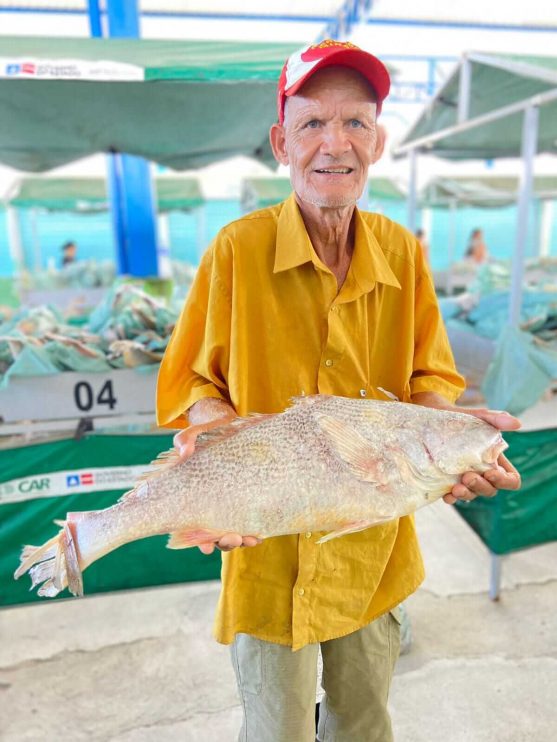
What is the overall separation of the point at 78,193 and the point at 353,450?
11842 millimetres

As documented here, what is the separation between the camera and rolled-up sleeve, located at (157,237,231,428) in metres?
1.38

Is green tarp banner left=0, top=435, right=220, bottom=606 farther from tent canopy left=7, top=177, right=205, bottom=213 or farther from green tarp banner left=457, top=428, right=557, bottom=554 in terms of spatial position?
tent canopy left=7, top=177, right=205, bottom=213

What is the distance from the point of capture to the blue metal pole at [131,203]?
678 centimetres

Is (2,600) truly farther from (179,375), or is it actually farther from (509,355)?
(509,355)

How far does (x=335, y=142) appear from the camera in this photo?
1.23 m

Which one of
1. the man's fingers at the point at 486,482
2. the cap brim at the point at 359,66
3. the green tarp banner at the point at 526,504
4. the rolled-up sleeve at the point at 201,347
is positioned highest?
the cap brim at the point at 359,66

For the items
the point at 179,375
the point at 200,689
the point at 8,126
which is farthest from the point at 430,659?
the point at 8,126

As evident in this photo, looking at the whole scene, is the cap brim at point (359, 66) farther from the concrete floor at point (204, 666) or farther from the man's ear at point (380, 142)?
the concrete floor at point (204, 666)

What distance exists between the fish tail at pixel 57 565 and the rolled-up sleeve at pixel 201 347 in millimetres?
377

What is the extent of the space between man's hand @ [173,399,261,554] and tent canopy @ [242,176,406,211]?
8.28 metres

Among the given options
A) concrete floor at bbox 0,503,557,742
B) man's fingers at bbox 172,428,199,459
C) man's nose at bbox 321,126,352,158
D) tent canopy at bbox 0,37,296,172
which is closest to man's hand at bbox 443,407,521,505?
man's fingers at bbox 172,428,199,459

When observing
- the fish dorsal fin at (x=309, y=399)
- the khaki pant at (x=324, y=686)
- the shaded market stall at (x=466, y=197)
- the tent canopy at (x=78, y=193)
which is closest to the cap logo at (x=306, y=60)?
the fish dorsal fin at (x=309, y=399)

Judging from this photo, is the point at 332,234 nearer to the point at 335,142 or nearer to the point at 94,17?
the point at 335,142

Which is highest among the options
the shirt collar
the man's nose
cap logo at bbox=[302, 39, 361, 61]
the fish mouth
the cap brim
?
cap logo at bbox=[302, 39, 361, 61]
